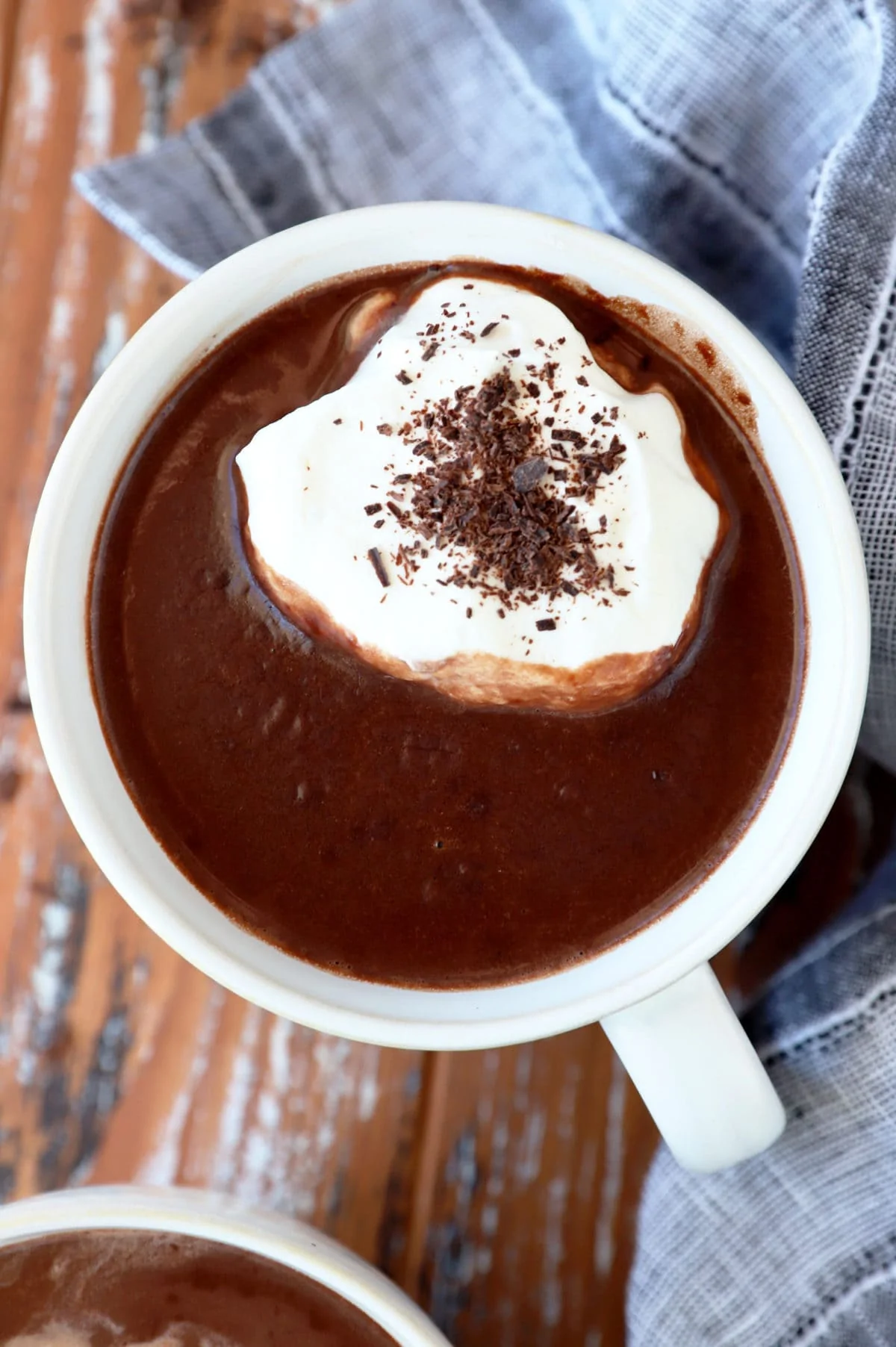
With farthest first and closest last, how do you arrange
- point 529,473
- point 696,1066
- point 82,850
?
point 82,850
point 696,1066
point 529,473

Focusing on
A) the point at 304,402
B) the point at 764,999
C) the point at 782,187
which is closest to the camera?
the point at 304,402

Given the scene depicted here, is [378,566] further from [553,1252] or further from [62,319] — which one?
[553,1252]

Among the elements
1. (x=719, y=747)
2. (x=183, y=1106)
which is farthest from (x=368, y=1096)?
(x=719, y=747)

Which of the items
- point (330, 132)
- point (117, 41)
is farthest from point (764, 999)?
point (117, 41)

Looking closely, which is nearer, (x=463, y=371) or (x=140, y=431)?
(x=463, y=371)

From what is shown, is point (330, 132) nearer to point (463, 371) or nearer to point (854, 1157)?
point (463, 371)

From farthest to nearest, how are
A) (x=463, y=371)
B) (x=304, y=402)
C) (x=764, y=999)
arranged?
(x=764, y=999) < (x=304, y=402) < (x=463, y=371)

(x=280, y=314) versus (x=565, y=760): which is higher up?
(x=280, y=314)
